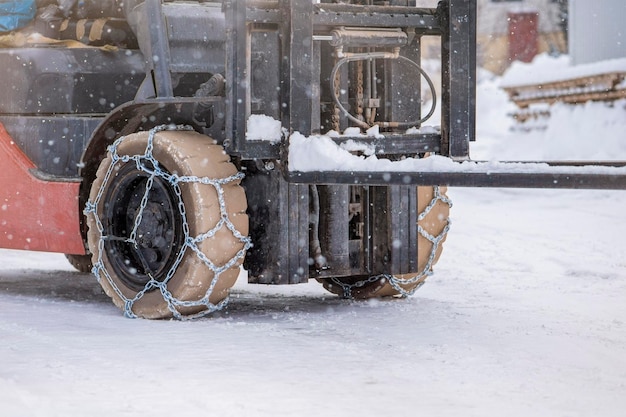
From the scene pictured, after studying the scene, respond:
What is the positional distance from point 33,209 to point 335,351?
2412 millimetres

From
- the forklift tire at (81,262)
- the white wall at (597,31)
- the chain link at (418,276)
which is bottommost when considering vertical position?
the forklift tire at (81,262)

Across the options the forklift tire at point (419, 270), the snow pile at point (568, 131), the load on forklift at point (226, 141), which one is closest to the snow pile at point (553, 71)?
the snow pile at point (568, 131)

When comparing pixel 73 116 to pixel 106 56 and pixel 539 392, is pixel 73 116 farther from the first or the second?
pixel 539 392

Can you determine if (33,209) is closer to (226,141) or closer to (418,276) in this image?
(226,141)

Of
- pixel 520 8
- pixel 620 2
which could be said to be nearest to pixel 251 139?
pixel 620 2

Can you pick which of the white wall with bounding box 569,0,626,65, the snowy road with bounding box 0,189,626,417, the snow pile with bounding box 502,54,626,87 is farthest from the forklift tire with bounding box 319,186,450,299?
the white wall with bounding box 569,0,626,65

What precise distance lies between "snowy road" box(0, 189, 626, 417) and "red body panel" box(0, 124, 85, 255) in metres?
0.35

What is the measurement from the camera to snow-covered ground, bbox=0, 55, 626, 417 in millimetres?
3939

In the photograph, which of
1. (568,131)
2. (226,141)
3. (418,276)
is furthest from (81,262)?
(568,131)

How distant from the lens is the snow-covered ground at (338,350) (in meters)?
3.94

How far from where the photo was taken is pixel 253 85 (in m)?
5.80

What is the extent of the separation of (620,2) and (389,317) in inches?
682

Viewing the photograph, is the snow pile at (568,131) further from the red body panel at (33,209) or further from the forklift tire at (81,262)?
the red body panel at (33,209)

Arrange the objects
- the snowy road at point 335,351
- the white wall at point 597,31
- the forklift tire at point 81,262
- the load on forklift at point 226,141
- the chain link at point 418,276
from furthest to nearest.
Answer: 1. the white wall at point 597,31
2. the forklift tire at point 81,262
3. the chain link at point 418,276
4. the load on forklift at point 226,141
5. the snowy road at point 335,351
